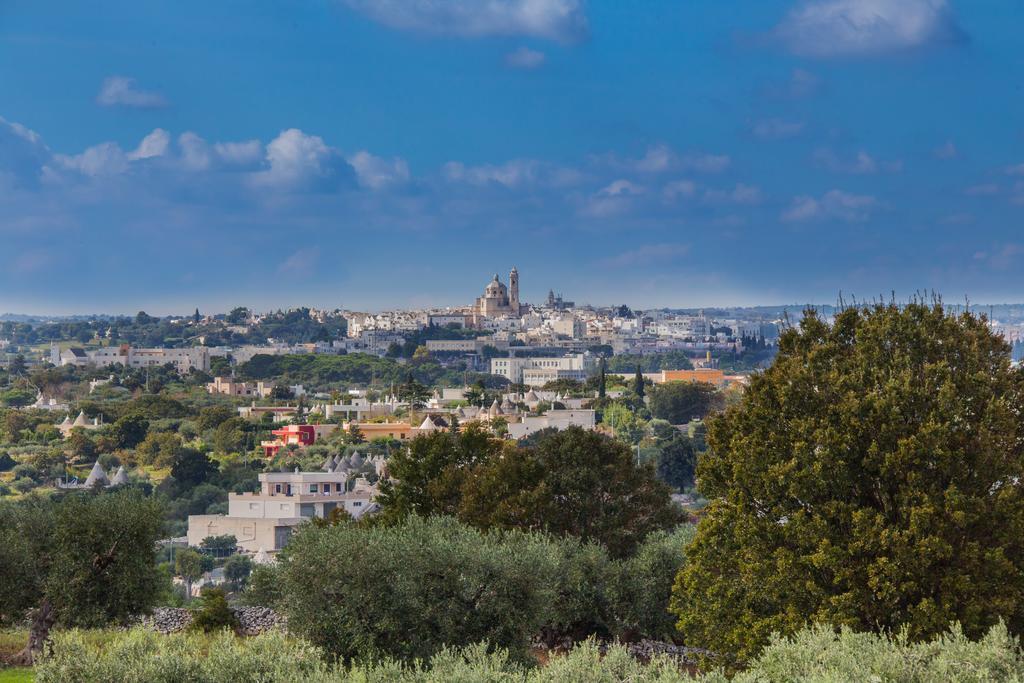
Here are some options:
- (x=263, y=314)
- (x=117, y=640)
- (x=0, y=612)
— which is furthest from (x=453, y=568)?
(x=263, y=314)

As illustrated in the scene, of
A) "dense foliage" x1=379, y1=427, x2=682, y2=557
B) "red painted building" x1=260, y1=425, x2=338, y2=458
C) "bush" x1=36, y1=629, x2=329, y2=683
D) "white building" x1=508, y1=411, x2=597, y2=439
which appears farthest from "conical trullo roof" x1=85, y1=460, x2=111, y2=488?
"bush" x1=36, y1=629, x2=329, y2=683

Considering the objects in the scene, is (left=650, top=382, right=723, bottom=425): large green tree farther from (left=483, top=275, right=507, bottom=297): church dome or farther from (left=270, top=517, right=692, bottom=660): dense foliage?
(left=483, top=275, right=507, bottom=297): church dome

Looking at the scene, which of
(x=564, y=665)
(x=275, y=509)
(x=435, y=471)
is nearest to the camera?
(x=564, y=665)

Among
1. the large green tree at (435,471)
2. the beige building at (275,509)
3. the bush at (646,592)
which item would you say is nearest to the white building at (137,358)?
the beige building at (275,509)

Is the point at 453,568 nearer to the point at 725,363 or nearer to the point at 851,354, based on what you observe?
the point at 851,354

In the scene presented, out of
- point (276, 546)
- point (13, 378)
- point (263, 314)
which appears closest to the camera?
point (276, 546)

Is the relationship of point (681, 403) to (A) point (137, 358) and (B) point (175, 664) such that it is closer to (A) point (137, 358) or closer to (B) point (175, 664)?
(A) point (137, 358)

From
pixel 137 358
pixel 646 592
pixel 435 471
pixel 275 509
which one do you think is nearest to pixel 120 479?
pixel 275 509
